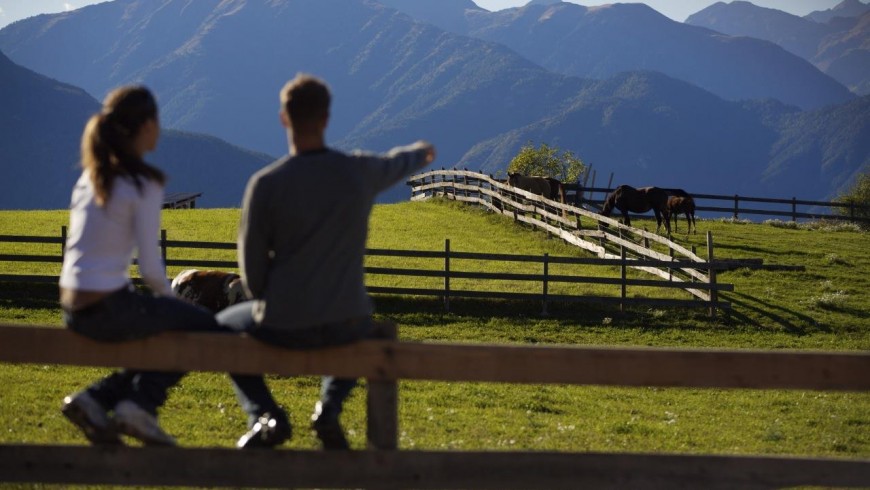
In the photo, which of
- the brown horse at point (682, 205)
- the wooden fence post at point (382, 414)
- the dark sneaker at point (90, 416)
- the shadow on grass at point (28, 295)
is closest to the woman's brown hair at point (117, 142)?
the dark sneaker at point (90, 416)

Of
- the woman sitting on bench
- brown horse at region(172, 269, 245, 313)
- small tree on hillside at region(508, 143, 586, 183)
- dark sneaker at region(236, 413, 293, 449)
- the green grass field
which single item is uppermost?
small tree on hillside at region(508, 143, 586, 183)

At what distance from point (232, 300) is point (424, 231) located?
18.1 metres

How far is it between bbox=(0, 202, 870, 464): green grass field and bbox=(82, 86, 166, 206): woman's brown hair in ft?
14.0

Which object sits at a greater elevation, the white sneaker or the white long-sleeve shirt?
the white long-sleeve shirt

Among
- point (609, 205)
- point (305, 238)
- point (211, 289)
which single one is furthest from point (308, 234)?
point (609, 205)

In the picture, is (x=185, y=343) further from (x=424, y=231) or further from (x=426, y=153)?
(x=424, y=231)

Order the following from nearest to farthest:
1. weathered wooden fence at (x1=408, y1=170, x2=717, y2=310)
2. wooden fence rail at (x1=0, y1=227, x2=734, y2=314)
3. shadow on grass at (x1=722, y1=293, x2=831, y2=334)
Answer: shadow on grass at (x1=722, y1=293, x2=831, y2=334) < wooden fence rail at (x1=0, y1=227, x2=734, y2=314) < weathered wooden fence at (x1=408, y1=170, x2=717, y2=310)

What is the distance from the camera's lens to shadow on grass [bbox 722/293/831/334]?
2010cm

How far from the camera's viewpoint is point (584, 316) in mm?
20484

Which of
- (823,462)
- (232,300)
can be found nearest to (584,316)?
(232,300)

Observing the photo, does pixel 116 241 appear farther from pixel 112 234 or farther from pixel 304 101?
pixel 304 101

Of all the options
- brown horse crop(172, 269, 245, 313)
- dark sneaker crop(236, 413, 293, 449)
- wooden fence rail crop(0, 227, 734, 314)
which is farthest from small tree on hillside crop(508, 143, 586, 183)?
dark sneaker crop(236, 413, 293, 449)

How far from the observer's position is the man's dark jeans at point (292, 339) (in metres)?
4.14

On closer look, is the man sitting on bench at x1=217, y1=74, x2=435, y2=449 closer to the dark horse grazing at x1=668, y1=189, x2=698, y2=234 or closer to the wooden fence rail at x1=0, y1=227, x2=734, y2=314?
the wooden fence rail at x1=0, y1=227, x2=734, y2=314
